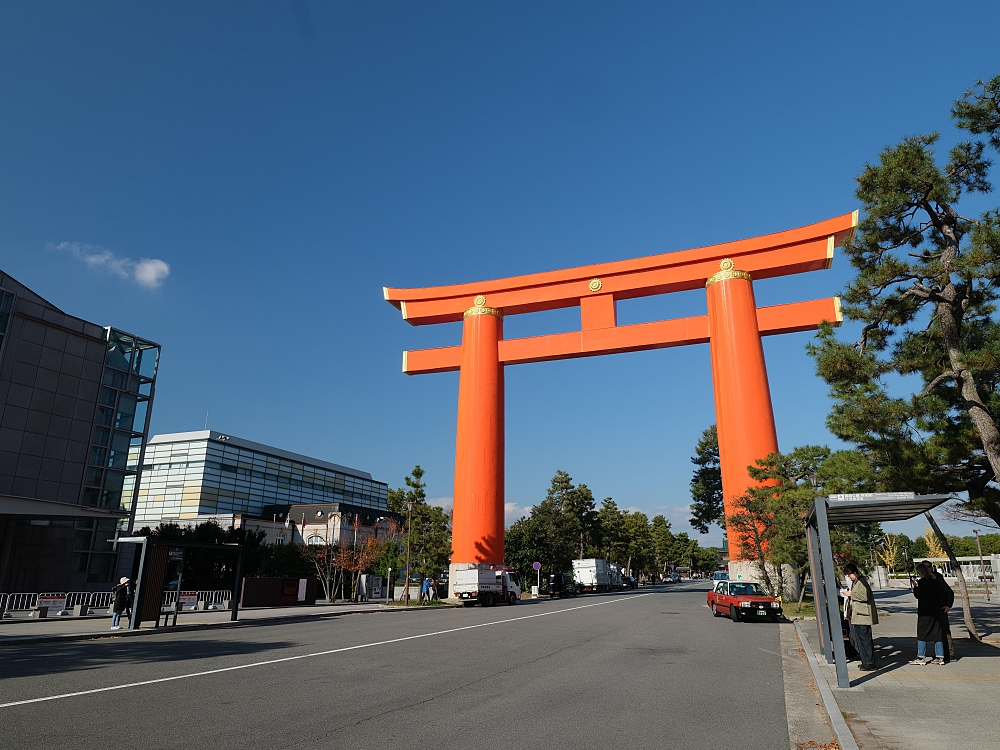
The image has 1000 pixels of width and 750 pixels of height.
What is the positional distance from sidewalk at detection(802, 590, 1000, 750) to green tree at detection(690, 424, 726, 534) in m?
50.8

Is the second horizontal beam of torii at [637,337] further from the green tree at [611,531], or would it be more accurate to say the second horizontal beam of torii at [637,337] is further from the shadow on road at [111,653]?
the green tree at [611,531]

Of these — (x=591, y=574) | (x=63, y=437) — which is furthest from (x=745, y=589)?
(x=591, y=574)

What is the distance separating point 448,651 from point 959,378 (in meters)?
11.7

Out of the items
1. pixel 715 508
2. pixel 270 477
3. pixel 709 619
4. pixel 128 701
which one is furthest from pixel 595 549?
pixel 128 701

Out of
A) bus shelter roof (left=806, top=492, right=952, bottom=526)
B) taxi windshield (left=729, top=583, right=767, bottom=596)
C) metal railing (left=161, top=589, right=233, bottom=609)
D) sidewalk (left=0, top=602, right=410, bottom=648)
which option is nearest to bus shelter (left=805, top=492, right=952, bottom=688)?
bus shelter roof (left=806, top=492, right=952, bottom=526)

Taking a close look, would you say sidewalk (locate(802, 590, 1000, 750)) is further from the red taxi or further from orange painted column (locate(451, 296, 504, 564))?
orange painted column (locate(451, 296, 504, 564))

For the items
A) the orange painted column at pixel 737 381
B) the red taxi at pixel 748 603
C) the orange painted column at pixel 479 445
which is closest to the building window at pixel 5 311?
the orange painted column at pixel 479 445

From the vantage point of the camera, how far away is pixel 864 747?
5469 millimetres

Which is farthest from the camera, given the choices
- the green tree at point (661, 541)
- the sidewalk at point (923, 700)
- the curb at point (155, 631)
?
the green tree at point (661, 541)

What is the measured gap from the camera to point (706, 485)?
61656 mm

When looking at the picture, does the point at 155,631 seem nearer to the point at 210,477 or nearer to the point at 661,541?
the point at 210,477

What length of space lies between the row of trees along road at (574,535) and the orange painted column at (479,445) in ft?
51.6

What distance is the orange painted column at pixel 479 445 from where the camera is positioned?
3484 cm

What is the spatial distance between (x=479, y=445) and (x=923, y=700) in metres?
29.2
